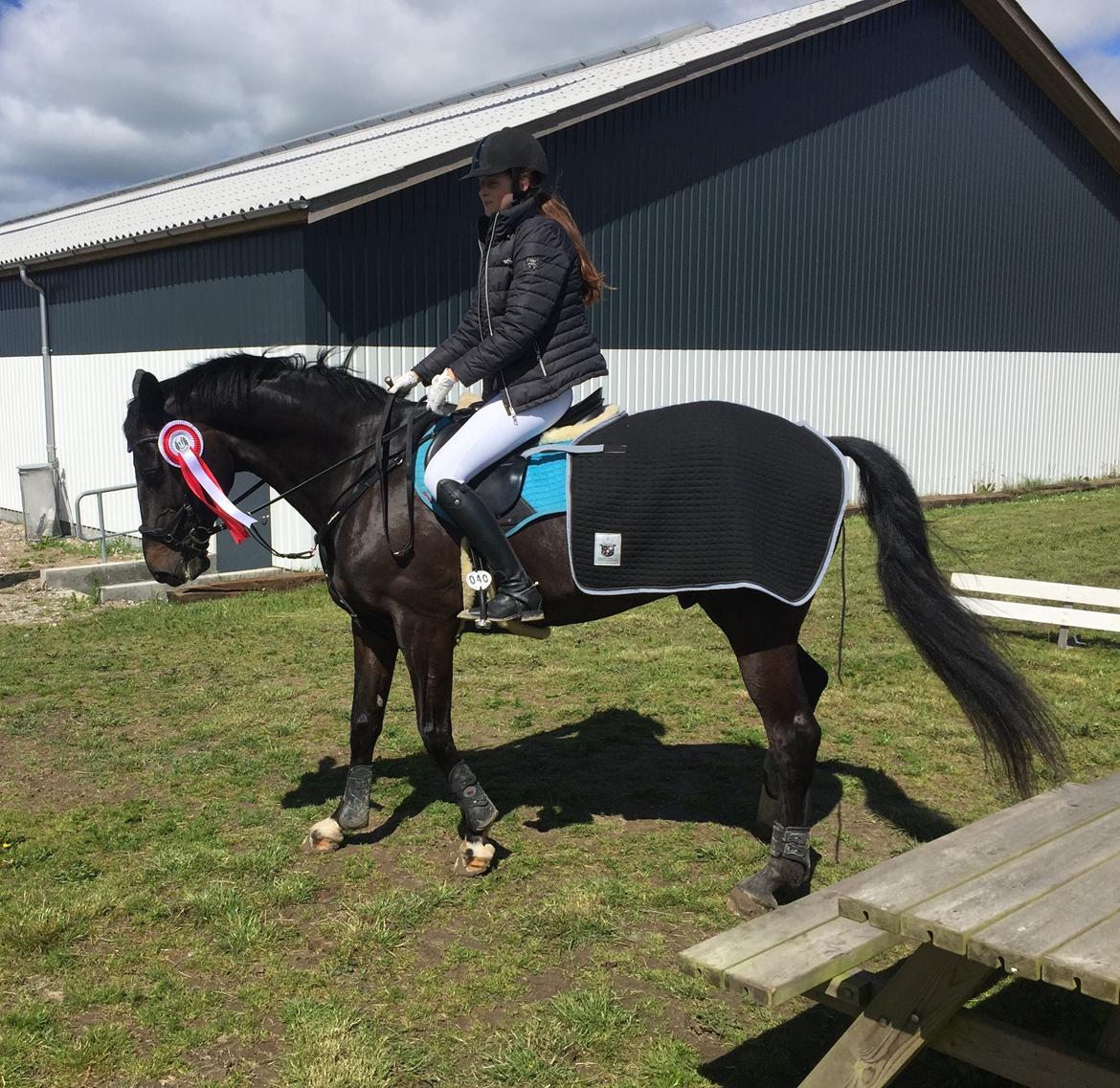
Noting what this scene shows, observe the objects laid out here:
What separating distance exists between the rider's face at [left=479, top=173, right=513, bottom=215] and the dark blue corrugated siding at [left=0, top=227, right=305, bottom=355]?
22.5ft

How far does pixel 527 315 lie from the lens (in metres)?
4.21

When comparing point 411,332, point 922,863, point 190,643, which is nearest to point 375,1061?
point 922,863

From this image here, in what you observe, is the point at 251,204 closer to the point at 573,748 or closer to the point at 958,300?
the point at 573,748

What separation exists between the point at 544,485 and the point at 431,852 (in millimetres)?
1671

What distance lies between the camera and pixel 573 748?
600cm

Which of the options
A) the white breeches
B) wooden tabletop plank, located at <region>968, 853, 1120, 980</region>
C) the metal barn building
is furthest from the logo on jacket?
the metal barn building

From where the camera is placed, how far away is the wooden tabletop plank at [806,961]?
97.3 inches

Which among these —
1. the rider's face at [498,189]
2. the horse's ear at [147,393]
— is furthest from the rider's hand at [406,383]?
the horse's ear at [147,393]

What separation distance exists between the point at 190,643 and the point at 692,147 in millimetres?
9528

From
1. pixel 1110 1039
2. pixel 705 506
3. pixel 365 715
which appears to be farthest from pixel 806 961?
pixel 365 715

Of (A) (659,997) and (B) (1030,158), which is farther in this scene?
(B) (1030,158)

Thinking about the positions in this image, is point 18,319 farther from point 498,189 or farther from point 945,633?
point 945,633

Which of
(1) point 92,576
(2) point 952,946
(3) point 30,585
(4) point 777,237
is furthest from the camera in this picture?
(4) point 777,237

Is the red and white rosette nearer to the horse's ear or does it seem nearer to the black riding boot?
the horse's ear
